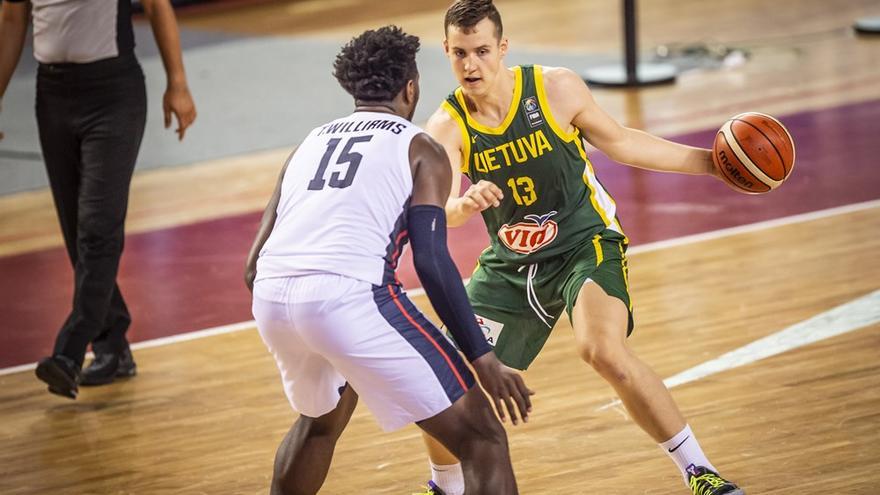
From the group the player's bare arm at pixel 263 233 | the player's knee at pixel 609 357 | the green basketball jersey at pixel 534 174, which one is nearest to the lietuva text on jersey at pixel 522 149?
the green basketball jersey at pixel 534 174

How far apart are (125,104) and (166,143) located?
4771 millimetres

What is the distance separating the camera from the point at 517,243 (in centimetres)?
466

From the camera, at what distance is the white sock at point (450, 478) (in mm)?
4594

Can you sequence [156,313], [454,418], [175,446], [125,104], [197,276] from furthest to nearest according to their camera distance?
[197,276] < [156,313] < [125,104] < [175,446] < [454,418]

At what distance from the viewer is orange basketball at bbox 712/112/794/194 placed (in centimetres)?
470

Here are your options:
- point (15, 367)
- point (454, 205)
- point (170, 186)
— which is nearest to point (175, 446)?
point (15, 367)

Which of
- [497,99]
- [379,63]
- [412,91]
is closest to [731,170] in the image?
[497,99]

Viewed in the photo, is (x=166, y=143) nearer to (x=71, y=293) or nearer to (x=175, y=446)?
(x=71, y=293)

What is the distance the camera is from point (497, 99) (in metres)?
4.64

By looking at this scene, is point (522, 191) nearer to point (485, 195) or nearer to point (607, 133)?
point (607, 133)

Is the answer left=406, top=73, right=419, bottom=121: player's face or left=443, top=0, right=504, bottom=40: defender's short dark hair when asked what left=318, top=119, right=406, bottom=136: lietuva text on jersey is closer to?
left=406, top=73, right=419, bottom=121: player's face

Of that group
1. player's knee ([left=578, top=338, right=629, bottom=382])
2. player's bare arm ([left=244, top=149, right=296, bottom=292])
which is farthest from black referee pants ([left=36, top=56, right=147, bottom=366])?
player's knee ([left=578, top=338, right=629, bottom=382])

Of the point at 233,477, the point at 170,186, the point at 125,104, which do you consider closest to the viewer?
the point at 233,477

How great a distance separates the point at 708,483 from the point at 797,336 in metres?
1.74
